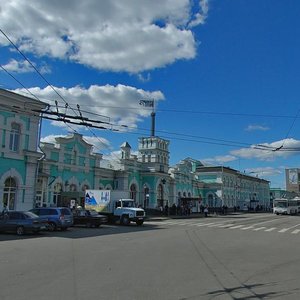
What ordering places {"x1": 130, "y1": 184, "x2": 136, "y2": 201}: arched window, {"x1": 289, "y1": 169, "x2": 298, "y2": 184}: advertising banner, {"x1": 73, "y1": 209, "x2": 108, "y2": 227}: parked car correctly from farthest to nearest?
{"x1": 289, "y1": 169, "x2": 298, "y2": 184}: advertising banner
{"x1": 130, "y1": 184, "x2": 136, "y2": 201}: arched window
{"x1": 73, "y1": 209, "x2": 108, "y2": 227}: parked car

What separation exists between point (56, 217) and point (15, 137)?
12.7 meters

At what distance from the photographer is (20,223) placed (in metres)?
23.8

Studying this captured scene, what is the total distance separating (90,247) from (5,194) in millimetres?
21799

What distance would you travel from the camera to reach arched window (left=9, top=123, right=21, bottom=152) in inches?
1428

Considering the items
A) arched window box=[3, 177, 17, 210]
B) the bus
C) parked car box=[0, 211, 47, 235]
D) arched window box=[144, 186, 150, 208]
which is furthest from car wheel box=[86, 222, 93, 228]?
the bus

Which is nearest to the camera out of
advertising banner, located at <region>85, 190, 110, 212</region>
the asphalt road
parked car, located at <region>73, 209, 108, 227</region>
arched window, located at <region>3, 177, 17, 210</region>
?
the asphalt road

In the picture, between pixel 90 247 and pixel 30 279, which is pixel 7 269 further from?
pixel 90 247

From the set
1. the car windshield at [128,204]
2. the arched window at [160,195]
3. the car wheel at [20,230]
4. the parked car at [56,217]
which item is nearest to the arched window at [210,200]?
the arched window at [160,195]

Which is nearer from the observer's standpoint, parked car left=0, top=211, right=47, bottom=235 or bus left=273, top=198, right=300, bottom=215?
parked car left=0, top=211, right=47, bottom=235

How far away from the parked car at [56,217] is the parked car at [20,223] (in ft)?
Result: 7.08

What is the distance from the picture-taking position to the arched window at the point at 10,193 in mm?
35750

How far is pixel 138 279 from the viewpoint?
966 cm

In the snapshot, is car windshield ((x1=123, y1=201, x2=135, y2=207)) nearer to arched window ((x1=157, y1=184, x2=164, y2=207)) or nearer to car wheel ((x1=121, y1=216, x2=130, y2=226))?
car wheel ((x1=121, y1=216, x2=130, y2=226))

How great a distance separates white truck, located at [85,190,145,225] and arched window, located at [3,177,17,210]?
687cm
